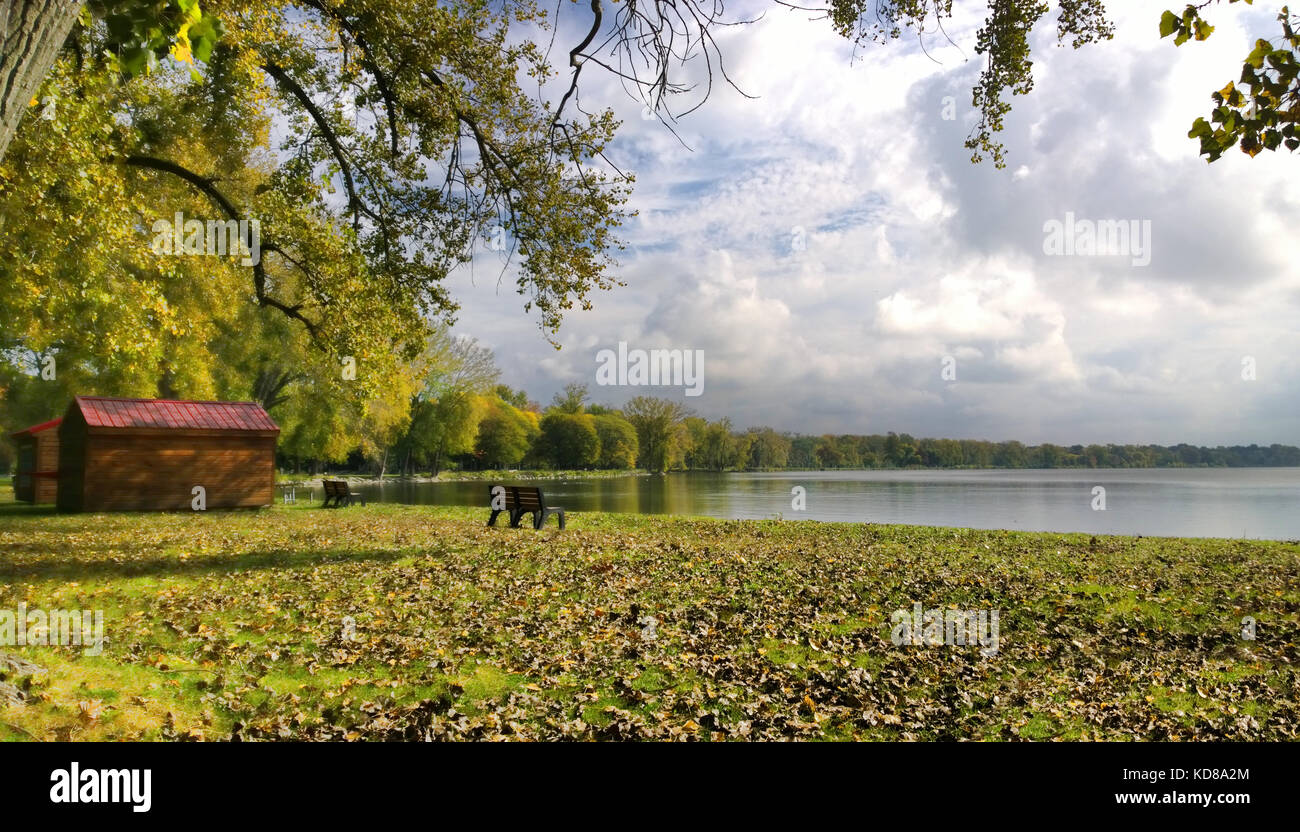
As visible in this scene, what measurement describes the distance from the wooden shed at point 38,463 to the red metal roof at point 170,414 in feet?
16.6

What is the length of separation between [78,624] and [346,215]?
10.4 m

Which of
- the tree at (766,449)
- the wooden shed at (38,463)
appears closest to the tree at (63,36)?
the wooden shed at (38,463)

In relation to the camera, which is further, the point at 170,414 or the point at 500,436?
the point at 500,436

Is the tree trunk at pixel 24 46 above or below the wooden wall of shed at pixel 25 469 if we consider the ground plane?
above

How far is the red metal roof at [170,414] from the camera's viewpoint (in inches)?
817
